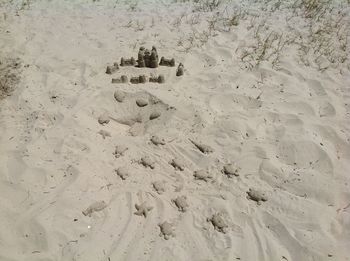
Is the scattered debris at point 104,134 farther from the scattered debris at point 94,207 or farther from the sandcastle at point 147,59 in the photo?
the sandcastle at point 147,59

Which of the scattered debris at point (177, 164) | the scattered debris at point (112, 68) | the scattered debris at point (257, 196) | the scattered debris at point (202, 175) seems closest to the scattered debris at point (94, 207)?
the scattered debris at point (177, 164)

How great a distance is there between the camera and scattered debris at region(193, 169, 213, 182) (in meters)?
3.52

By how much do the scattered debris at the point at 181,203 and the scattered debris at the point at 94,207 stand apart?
0.61 meters

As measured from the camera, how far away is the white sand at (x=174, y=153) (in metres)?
→ 2.97

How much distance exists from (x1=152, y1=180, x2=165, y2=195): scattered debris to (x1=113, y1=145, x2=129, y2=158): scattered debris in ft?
1.64

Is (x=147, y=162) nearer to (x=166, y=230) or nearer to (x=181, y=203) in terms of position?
(x=181, y=203)

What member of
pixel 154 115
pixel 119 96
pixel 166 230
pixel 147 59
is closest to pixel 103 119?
pixel 119 96

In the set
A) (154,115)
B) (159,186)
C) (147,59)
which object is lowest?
(159,186)

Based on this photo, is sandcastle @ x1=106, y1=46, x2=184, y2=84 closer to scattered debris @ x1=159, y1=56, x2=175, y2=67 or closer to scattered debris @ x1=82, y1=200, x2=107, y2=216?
scattered debris @ x1=159, y1=56, x2=175, y2=67

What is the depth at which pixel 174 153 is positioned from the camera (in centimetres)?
378

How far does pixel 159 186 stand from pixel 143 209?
0.30 meters

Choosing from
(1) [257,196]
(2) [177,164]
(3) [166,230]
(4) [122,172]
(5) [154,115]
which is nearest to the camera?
(3) [166,230]

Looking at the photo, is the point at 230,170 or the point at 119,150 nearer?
the point at 230,170

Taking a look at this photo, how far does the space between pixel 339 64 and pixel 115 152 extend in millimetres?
3433
